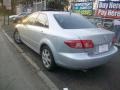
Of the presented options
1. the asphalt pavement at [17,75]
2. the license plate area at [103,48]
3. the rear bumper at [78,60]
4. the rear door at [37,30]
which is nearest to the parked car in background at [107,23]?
the rear door at [37,30]

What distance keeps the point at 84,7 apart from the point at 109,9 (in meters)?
2.14

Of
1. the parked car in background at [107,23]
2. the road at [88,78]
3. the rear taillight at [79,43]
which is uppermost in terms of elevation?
the parked car in background at [107,23]

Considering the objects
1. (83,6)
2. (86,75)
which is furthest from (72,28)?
(83,6)

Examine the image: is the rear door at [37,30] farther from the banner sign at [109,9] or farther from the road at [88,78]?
the banner sign at [109,9]

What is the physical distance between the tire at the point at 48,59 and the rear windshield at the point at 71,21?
2.52ft

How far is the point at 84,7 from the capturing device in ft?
40.4

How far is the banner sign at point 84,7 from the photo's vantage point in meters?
11.9

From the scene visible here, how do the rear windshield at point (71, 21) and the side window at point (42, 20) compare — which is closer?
the rear windshield at point (71, 21)

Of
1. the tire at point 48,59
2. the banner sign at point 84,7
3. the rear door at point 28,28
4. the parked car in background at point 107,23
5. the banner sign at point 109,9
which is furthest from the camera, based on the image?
the banner sign at point 84,7

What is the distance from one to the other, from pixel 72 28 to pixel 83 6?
7.24m

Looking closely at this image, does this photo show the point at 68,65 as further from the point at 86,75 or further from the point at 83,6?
the point at 83,6

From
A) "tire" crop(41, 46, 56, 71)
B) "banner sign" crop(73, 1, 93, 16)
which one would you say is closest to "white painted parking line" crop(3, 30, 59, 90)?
"tire" crop(41, 46, 56, 71)

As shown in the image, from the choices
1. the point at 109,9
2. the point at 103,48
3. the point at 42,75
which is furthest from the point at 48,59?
the point at 109,9

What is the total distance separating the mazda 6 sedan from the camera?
4.75 metres
